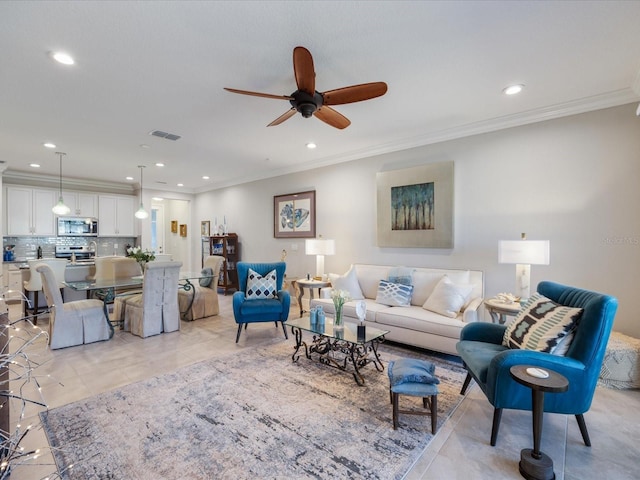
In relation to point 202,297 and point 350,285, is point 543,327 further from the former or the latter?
point 202,297

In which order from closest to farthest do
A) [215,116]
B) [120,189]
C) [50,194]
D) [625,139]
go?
[625,139] < [215,116] < [50,194] < [120,189]

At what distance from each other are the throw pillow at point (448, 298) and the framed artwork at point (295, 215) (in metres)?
2.60

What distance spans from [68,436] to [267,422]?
131cm

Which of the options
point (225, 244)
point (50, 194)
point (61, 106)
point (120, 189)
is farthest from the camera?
point (120, 189)

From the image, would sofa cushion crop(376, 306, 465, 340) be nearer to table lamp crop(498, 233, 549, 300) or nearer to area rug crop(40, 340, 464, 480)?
area rug crop(40, 340, 464, 480)

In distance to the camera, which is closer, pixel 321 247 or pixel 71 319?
pixel 71 319

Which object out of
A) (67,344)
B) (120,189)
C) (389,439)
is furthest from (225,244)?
(389,439)

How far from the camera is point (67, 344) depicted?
3781 mm

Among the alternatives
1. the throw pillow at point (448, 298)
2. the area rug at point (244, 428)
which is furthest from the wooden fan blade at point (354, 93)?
the area rug at point (244, 428)

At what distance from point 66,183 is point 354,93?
7332 mm

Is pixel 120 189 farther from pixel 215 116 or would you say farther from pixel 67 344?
pixel 215 116

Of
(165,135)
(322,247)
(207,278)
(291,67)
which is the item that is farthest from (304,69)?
(207,278)

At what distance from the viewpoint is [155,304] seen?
4.23 m

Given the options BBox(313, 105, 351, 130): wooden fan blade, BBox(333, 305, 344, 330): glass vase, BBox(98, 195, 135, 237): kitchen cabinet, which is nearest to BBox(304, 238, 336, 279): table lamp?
BBox(333, 305, 344, 330): glass vase
